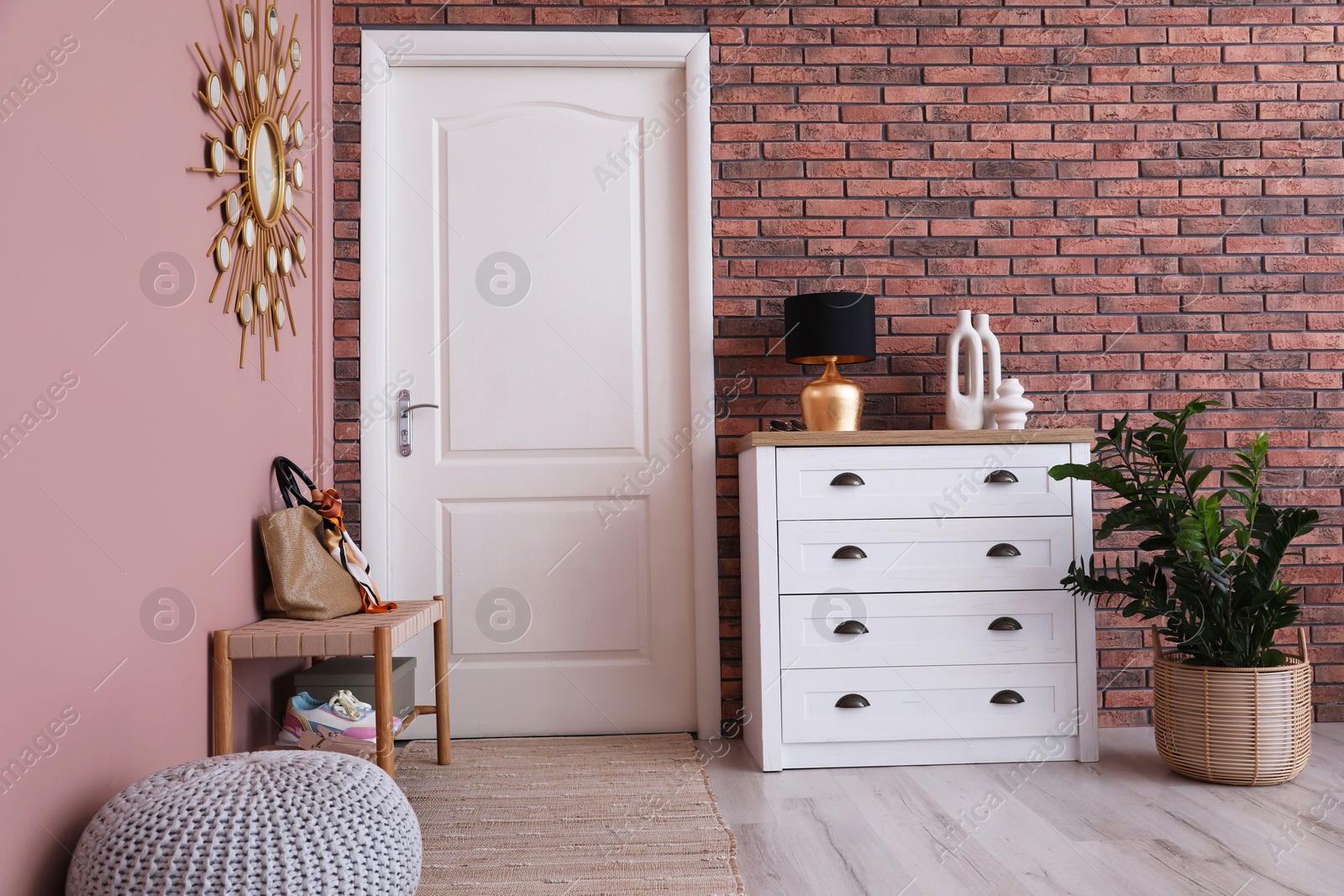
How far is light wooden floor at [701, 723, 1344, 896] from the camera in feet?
5.60

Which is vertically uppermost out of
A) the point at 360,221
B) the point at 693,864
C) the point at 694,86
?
the point at 694,86

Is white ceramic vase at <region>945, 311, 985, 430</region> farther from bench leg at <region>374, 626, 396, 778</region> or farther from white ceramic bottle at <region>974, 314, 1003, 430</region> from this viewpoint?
bench leg at <region>374, 626, 396, 778</region>

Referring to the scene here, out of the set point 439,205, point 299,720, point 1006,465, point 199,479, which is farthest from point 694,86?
point 299,720

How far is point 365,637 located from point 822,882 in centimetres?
103

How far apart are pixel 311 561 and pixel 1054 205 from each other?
244 cm

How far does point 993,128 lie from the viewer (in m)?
2.91

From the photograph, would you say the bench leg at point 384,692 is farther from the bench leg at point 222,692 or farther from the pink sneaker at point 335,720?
the bench leg at point 222,692

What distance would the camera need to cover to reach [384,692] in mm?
1915

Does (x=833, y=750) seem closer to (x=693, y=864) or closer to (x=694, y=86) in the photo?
(x=693, y=864)

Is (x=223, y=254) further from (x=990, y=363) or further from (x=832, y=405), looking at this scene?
(x=990, y=363)

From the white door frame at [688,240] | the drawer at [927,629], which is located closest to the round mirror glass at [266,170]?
the white door frame at [688,240]

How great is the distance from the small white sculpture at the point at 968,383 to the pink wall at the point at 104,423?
1.90 metres

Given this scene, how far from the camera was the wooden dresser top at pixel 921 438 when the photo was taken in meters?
2.44

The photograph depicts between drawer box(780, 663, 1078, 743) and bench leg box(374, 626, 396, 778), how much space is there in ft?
3.35
